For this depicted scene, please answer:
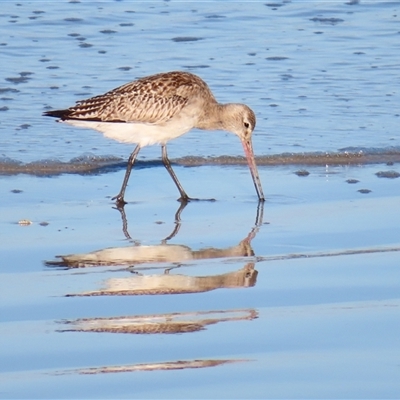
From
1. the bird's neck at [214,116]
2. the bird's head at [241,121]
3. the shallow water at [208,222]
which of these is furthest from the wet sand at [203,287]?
the bird's neck at [214,116]

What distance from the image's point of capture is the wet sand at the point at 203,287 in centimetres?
469

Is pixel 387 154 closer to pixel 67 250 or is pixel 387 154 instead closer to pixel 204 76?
pixel 204 76

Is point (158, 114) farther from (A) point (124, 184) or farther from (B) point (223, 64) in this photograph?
(B) point (223, 64)

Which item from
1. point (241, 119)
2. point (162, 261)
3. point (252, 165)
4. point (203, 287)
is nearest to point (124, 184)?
point (252, 165)

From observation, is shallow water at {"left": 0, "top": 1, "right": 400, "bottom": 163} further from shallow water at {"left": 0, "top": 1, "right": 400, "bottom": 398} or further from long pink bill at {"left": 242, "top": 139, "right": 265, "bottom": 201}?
long pink bill at {"left": 242, "top": 139, "right": 265, "bottom": 201}

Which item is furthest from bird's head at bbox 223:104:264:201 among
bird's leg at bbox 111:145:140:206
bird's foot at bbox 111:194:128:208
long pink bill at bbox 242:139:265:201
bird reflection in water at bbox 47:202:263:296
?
bird reflection in water at bbox 47:202:263:296

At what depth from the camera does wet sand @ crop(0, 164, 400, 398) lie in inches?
185

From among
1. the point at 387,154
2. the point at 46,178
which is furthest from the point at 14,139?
the point at 387,154

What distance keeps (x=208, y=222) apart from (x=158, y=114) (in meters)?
1.35

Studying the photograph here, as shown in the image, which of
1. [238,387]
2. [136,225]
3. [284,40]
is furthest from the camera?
[284,40]

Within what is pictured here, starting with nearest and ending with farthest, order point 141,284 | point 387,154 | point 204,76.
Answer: point 141,284 → point 387,154 → point 204,76

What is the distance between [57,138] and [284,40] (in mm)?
3808

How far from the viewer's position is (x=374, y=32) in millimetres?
12625

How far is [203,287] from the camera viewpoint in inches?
232
